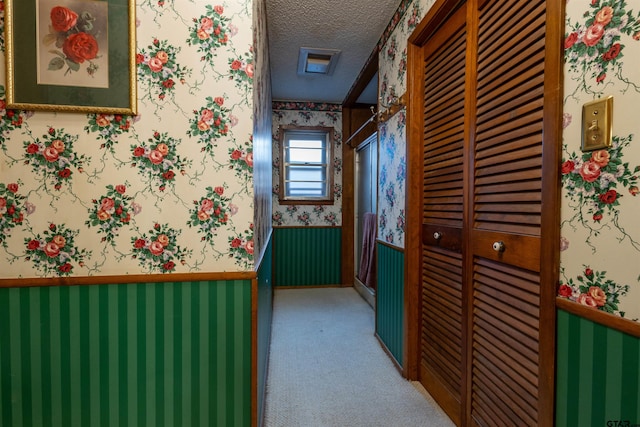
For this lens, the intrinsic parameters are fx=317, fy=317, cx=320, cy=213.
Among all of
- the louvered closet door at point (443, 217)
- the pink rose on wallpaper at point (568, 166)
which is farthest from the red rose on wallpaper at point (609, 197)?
the louvered closet door at point (443, 217)

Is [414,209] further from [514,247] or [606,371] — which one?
[606,371]

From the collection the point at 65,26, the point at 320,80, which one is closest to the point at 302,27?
the point at 320,80

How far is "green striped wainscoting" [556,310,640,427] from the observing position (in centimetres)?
76

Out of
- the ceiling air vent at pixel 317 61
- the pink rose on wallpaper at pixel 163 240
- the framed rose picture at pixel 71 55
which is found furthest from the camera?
the ceiling air vent at pixel 317 61

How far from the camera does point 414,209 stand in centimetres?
190

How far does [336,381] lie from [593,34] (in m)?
1.98

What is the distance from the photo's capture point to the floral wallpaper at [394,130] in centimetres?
199

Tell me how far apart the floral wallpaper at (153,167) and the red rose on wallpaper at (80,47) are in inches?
6.5

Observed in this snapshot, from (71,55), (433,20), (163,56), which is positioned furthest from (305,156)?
(71,55)

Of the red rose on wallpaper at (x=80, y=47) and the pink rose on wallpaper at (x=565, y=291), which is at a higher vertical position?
the red rose on wallpaper at (x=80, y=47)

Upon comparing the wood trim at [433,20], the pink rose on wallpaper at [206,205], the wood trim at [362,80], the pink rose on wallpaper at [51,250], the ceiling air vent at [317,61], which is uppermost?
the ceiling air vent at [317,61]

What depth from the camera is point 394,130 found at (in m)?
2.21

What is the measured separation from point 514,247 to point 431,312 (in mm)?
804

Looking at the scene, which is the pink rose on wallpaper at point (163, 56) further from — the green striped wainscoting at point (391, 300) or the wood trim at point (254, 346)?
the green striped wainscoting at point (391, 300)
